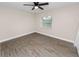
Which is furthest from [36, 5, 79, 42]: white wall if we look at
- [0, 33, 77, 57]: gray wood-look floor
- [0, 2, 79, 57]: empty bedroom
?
[0, 33, 77, 57]: gray wood-look floor

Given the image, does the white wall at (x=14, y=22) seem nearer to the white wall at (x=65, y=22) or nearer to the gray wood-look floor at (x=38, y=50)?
the gray wood-look floor at (x=38, y=50)

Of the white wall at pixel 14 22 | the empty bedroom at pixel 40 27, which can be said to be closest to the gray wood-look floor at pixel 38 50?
the empty bedroom at pixel 40 27

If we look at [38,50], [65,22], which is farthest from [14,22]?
[65,22]

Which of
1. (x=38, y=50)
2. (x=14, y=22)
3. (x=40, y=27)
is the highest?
(x=14, y=22)

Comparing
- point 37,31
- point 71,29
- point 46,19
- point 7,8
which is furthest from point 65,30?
point 7,8

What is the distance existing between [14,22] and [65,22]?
8.21 feet

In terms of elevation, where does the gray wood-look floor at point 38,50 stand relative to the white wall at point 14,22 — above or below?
below

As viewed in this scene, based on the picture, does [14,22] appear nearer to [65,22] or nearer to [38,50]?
[38,50]

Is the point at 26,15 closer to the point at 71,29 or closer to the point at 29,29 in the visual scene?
the point at 29,29

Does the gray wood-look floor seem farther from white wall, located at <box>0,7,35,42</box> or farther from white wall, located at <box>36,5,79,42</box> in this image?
white wall, located at <box>0,7,35,42</box>

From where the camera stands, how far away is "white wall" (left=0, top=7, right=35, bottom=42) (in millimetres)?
4047

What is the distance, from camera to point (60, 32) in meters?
4.33

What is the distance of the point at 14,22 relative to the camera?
4.50 metres

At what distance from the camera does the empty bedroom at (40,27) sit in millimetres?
3385
